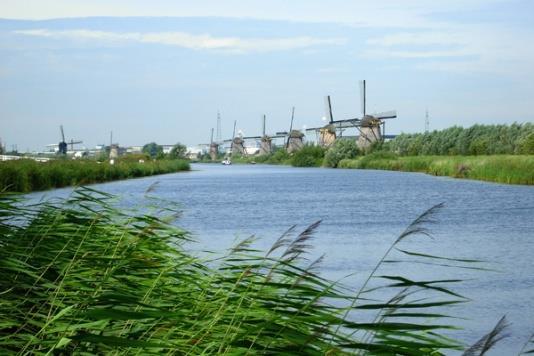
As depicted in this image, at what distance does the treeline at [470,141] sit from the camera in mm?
56537

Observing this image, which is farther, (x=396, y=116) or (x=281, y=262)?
(x=396, y=116)

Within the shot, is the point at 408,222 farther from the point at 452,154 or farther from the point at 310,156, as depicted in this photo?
the point at 310,156

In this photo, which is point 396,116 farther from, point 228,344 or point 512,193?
point 228,344

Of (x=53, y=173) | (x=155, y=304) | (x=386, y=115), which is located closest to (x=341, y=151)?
(x=386, y=115)

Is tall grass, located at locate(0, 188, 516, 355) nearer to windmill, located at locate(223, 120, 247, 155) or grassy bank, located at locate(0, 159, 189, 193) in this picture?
grassy bank, located at locate(0, 159, 189, 193)

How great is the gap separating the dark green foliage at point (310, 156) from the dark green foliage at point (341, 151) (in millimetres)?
7181

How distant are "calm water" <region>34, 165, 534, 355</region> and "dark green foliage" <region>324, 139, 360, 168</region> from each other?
138ft

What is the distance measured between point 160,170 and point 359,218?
47578 mm

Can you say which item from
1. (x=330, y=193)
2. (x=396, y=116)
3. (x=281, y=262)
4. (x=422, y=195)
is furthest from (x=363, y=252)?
(x=396, y=116)

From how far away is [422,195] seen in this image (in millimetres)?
33625

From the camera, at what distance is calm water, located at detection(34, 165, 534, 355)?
10633 millimetres

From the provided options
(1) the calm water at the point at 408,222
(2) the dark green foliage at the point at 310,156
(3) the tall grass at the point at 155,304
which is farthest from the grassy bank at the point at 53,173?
(2) the dark green foliage at the point at 310,156

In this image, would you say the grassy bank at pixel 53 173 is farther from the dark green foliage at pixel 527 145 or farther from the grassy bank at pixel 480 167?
the dark green foliage at pixel 527 145

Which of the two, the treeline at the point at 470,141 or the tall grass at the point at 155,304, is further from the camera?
the treeline at the point at 470,141
